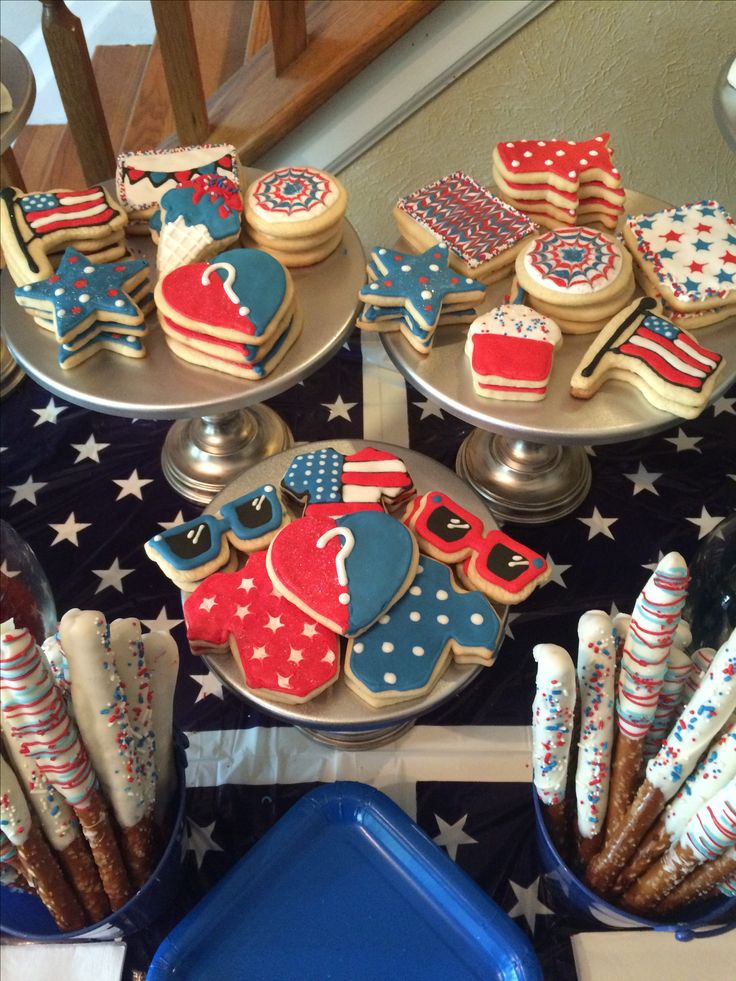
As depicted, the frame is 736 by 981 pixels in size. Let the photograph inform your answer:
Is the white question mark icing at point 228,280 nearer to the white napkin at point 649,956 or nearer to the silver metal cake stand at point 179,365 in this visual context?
the silver metal cake stand at point 179,365

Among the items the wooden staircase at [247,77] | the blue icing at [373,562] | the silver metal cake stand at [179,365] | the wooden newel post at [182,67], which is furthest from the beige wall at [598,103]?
the blue icing at [373,562]

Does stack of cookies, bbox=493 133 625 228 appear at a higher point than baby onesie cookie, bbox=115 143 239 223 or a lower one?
lower

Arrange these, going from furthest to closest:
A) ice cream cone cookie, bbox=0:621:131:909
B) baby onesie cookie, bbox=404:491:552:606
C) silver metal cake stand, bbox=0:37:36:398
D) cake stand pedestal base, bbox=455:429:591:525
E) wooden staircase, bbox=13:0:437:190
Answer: wooden staircase, bbox=13:0:437:190 < cake stand pedestal base, bbox=455:429:591:525 < silver metal cake stand, bbox=0:37:36:398 < baby onesie cookie, bbox=404:491:552:606 < ice cream cone cookie, bbox=0:621:131:909

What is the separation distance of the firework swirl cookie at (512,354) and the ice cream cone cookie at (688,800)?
402 millimetres

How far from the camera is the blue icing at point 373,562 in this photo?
30.4 inches

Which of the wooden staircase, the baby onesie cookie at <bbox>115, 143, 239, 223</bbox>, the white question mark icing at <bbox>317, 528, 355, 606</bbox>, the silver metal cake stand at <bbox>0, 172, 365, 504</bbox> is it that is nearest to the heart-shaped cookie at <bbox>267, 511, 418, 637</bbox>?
the white question mark icing at <bbox>317, 528, 355, 606</bbox>

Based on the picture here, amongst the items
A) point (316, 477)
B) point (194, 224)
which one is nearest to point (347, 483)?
point (316, 477)

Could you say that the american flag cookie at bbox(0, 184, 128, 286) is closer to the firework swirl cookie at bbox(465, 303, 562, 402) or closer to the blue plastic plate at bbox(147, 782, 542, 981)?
the firework swirl cookie at bbox(465, 303, 562, 402)

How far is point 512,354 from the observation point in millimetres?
894

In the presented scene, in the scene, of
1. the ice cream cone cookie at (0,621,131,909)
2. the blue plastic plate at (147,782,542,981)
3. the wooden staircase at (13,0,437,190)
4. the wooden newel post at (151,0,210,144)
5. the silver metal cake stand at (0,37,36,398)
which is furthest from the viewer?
the wooden staircase at (13,0,437,190)

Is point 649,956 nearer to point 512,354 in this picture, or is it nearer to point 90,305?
point 512,354

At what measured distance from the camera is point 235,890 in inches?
28.2

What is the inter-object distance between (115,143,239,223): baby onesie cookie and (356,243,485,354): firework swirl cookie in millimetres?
246

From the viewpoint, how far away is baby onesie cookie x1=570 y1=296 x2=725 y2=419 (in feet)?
2.88
